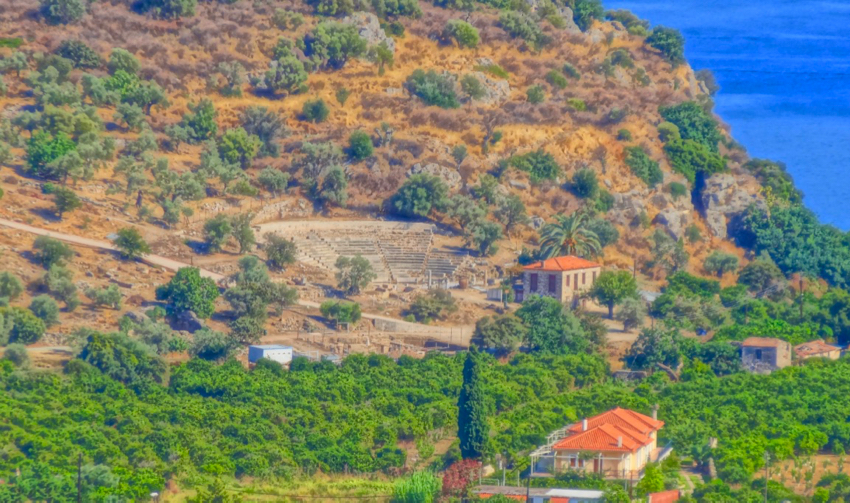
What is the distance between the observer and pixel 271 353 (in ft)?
259

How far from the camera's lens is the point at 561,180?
10288 centimetres

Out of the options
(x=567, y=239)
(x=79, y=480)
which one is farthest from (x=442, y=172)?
(x=79, y=480)

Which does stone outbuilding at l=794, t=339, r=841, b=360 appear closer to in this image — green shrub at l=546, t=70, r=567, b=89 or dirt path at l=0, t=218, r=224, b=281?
dirt path at l=0, t=218, r=224, b=281

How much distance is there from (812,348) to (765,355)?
11.5 ft

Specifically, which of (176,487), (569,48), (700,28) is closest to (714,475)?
(176,487)

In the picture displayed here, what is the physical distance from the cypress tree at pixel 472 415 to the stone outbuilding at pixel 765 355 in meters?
19.1

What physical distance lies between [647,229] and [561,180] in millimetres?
5300

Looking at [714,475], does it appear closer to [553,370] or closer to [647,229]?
[553,370]

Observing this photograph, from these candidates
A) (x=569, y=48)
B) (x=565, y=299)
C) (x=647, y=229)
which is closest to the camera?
(x=565, y=299)

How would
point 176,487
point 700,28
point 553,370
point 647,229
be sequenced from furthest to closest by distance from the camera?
point 700,28 < point 647,229 < point 553,370 < point 176,487

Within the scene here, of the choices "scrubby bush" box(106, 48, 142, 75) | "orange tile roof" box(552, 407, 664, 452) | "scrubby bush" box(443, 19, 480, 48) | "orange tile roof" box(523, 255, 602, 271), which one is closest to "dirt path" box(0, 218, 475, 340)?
"orange tile roof" box(523, 255, 602, 271)

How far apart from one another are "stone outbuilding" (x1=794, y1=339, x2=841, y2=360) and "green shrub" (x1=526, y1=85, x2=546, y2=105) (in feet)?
93.3

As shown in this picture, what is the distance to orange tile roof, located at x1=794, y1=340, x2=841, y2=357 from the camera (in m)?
84.9

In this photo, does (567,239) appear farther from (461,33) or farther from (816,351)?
(461,33)
